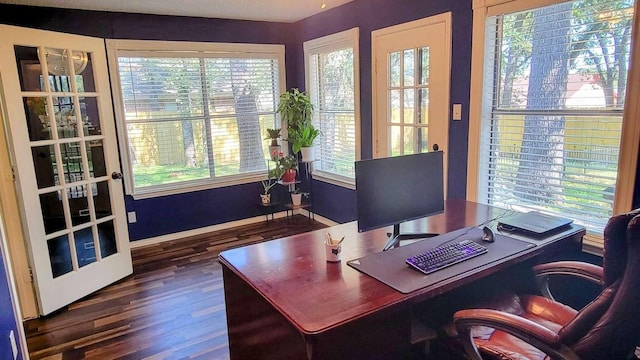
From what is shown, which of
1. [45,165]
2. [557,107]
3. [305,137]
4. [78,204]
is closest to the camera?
[557,107]

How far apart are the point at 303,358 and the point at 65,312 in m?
2.32

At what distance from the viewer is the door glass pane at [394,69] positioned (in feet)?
11.1

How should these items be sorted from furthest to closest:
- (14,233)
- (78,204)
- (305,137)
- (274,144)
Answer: (274,144) < (305,137) < (78,204) < (14,233)

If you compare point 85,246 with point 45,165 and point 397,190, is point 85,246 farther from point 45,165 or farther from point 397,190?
point 397,190

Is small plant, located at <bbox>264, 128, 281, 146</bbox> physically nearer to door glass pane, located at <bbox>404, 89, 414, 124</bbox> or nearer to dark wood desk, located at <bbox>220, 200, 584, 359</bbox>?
door glass pane, located at <bbox>404, 89, 414, 124</bbox>

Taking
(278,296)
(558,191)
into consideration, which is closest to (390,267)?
(278,296)

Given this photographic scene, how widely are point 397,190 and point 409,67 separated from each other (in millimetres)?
1728

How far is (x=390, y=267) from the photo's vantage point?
1.62 metres

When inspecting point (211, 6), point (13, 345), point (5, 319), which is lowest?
point (13, 345)

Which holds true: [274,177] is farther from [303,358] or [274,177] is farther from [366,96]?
[303,358]

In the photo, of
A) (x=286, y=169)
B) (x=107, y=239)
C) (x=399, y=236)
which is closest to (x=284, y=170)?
(x=286, y=169)

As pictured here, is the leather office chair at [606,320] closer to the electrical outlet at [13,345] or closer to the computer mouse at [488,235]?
the computer mouse at [488,235]

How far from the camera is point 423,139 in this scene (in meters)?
3.29

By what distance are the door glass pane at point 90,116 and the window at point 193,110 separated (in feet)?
2.32
